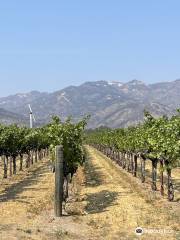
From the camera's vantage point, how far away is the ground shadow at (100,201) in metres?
39.9

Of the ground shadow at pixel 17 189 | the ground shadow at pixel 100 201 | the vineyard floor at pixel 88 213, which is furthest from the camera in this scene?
the ground shadow at pixel 17 189

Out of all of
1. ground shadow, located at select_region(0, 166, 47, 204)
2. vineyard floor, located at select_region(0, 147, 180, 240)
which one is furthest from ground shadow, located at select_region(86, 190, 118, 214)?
ground shadow, located at select_region(0, 166, 47, 204)

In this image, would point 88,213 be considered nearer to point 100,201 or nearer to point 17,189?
point 100,201

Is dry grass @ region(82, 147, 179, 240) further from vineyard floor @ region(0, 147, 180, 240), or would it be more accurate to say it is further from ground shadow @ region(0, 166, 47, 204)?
ground shadow @ region(0, 166, 47, 204)

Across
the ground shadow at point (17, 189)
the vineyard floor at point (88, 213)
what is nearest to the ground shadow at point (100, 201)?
the vineyard floor at point (88, 213)

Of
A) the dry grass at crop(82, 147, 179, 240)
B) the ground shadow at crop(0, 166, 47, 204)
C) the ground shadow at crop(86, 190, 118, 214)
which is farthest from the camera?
the ground shadow at crop(0, 166, 47, 204)

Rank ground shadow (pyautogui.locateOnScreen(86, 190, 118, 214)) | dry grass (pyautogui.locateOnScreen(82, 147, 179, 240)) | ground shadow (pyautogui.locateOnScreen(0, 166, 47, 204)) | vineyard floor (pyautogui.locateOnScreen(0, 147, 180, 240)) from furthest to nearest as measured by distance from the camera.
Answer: ground shadow (pyautogui.locateOnScreen(0, 166, 47, 204)), ground shadow (pyautogui.locateOnScreen(86, 190, 118, 214)), dry grass (pyautogui.locateOnScreen(82, 147, 179, 240)), vineyard floor (pyautogui.locateOnScreen(0, 147, 180, 240))

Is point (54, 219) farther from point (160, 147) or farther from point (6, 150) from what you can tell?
point (6, 150)

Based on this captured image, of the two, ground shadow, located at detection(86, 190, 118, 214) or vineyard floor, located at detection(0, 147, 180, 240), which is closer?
vineyard floor, located at detection(0, 147, 180, 240)

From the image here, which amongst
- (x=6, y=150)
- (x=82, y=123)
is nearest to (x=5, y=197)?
(x=82, y=123)

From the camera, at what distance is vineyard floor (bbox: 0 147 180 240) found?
102 feet

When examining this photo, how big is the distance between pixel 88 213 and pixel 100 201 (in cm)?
621

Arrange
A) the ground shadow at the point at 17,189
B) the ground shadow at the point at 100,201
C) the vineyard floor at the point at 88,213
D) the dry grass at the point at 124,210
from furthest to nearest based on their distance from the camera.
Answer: the ground shadow at the point at 17,189
the ground shadow at the point at 100,201
the dry grass at the point at 124,210
the vineyard floor at the point at 88,213

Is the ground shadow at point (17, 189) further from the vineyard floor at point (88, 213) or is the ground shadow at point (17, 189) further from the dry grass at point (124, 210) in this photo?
the dry grass at point (124, 210)
